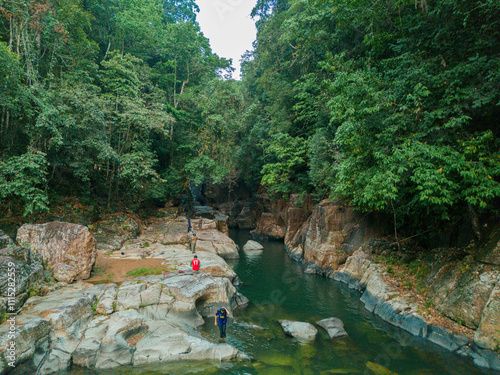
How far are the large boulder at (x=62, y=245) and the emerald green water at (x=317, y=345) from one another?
5299 millimetres

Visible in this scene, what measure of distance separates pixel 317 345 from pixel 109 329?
706 centimetres

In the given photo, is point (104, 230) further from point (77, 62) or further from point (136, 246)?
point (77, 62)

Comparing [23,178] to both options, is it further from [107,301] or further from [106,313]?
[106,313]

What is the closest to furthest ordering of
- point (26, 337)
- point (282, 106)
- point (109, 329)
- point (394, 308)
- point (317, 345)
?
point (26, 337)
point (109, 329)
point (317, 345)
point (394, 308)
point (282, 106)

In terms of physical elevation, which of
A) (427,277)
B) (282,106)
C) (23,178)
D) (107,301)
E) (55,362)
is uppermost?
(282,106)

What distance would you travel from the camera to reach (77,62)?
60.2 feet

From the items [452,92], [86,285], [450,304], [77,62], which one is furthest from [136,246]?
[452,92]

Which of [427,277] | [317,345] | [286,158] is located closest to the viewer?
[317,345]

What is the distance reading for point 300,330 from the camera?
426 inches

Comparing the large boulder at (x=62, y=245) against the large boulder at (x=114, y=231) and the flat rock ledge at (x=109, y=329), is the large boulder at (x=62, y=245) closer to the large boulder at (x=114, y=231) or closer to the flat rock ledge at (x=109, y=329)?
the flat rock ledge at (x=109, y=329)

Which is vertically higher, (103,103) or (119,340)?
(103,103)

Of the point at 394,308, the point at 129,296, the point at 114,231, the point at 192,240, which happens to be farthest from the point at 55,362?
the point at 394,308

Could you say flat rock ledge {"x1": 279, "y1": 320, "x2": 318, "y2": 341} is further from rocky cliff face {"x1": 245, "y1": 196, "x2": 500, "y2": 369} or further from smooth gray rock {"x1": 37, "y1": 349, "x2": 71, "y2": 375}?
smooth gray rock {"x1": 37, "y1": 349, "x2": 71, "y2": 375}

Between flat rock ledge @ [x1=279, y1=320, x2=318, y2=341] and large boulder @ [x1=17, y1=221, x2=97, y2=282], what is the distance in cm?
895
